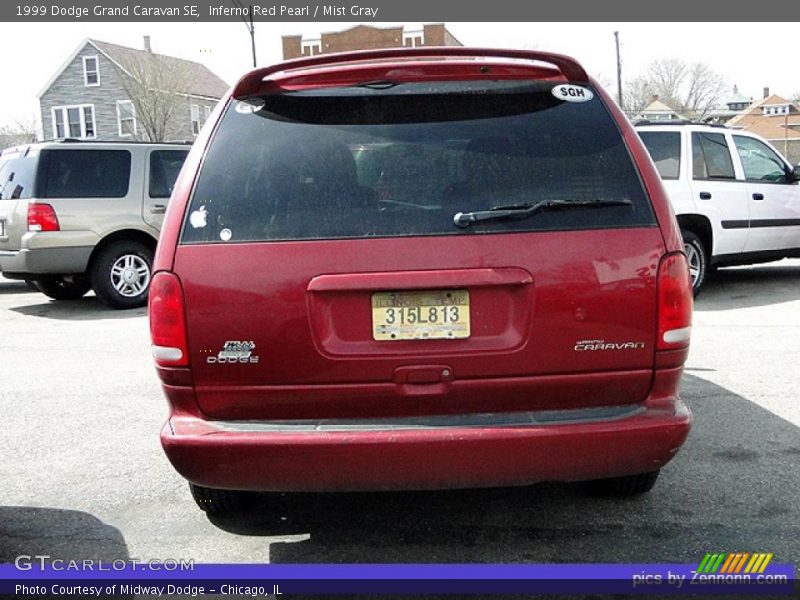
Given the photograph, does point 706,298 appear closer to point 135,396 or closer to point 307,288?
point 135,396

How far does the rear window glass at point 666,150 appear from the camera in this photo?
345 inches

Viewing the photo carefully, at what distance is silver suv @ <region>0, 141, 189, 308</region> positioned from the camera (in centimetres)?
894

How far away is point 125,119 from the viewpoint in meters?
39.3

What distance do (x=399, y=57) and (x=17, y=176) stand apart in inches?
306

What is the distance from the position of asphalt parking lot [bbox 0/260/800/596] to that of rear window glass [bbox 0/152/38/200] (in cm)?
431

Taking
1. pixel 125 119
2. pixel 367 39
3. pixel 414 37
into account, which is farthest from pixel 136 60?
pixel 414 37

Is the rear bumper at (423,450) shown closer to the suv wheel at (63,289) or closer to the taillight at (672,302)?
the taillight at (672,302)

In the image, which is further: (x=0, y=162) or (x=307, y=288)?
(x=0, y=162)

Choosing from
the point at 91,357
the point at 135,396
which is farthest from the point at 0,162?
the point at 135,396

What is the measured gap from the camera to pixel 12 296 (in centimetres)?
1141

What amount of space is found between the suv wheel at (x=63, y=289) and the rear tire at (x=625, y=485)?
27.8ft

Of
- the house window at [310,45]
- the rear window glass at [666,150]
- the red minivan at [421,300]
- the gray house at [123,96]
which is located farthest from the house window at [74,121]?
the red minivan at [421,300]

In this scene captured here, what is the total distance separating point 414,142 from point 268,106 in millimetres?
551

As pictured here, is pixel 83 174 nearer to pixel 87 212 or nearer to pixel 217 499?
pixel 87 212
